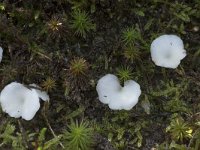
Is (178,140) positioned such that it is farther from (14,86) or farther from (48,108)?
(14,86)

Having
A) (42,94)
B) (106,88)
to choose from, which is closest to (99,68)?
(106,88)

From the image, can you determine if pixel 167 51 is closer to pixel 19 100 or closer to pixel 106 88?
pixel 106 88

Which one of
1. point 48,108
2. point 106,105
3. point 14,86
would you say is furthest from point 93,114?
point 14,86

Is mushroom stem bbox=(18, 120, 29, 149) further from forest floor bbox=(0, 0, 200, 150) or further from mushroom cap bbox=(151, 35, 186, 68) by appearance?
mushroom cap bbox=(151, 35, 186, 68)

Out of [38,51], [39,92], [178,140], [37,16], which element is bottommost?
[178,140]

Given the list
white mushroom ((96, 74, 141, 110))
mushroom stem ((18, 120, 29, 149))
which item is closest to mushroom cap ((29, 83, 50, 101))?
mushroom stem ((18, 120, 29, 149))

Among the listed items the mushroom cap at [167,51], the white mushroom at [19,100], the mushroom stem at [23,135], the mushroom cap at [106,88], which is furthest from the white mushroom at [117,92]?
the mushroom stem at [23,135]
